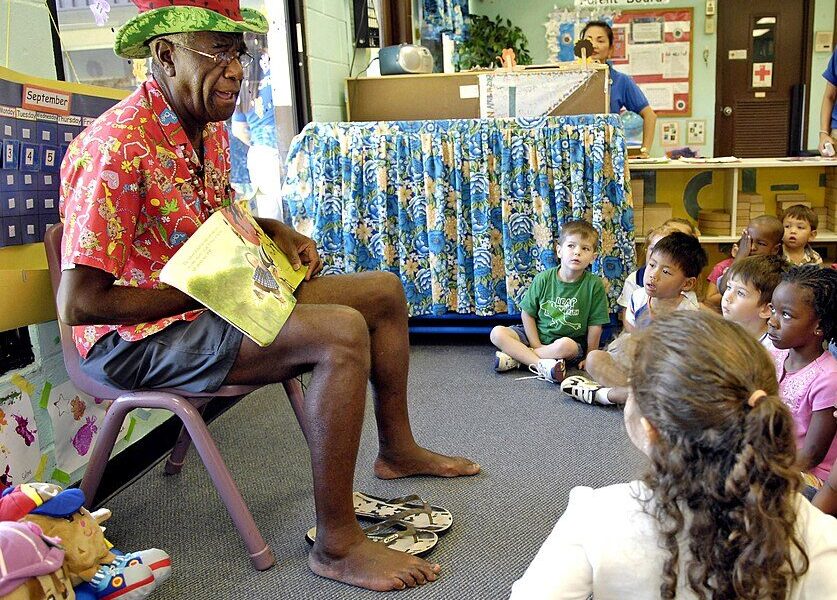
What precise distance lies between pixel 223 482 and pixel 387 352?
Result: 50 cm

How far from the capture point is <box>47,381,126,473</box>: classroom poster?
1.92 meters

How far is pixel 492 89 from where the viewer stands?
11.4 ft

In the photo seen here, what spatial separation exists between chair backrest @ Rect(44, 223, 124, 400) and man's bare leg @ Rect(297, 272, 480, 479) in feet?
1.55

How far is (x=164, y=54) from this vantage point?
1644 millimetres

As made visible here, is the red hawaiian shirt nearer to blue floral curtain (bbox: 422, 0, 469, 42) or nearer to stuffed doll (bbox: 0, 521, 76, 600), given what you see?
stuffed doll (bbox: 0, 521, 76, 600)

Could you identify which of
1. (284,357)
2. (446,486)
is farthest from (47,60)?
(446,486)

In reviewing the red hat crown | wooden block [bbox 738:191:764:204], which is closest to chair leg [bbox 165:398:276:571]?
the red hat crown

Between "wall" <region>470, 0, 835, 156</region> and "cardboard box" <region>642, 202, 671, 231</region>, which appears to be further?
"wall" <region>470, 0, 835, 156</region>

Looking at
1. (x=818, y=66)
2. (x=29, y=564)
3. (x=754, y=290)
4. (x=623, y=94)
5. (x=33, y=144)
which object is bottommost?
(x=29, y=564)

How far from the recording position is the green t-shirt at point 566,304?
3012 millimetres

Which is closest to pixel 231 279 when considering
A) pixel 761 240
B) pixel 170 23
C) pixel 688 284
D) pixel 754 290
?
pixel 170 23

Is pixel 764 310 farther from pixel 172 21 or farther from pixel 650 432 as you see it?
pixel 172 21

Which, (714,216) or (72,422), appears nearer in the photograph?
(72,422)

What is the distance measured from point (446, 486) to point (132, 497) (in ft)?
2.67
